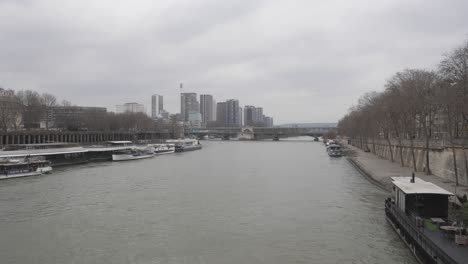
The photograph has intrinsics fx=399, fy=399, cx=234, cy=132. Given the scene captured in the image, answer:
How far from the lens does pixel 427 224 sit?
1758 cm

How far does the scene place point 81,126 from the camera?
133 metres

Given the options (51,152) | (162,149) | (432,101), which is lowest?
(162,149)

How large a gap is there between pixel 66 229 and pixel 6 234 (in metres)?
2.95

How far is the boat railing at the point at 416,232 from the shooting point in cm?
1399

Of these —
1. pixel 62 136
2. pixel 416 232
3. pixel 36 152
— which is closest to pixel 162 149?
pixel 62 136

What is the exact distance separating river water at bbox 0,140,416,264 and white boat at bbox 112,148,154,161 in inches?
1192

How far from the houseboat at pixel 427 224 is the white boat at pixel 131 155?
183ft

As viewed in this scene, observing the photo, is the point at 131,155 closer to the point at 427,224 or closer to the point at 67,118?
A: the point at 427,224

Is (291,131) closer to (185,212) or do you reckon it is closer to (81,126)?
(81,126)

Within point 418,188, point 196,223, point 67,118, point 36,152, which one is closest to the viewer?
point 418,188

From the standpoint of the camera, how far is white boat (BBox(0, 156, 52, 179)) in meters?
43.9

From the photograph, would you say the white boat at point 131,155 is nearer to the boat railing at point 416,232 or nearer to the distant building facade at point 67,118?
the boat railing at point 416,232

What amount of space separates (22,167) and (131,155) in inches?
1064

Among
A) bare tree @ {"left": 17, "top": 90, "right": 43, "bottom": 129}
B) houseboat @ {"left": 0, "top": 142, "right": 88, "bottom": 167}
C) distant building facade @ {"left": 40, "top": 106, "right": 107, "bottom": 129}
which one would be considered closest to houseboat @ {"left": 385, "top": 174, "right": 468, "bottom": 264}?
houseboat @ {"left": 0, "top": 142, "right": 88, "bottom": 167}
